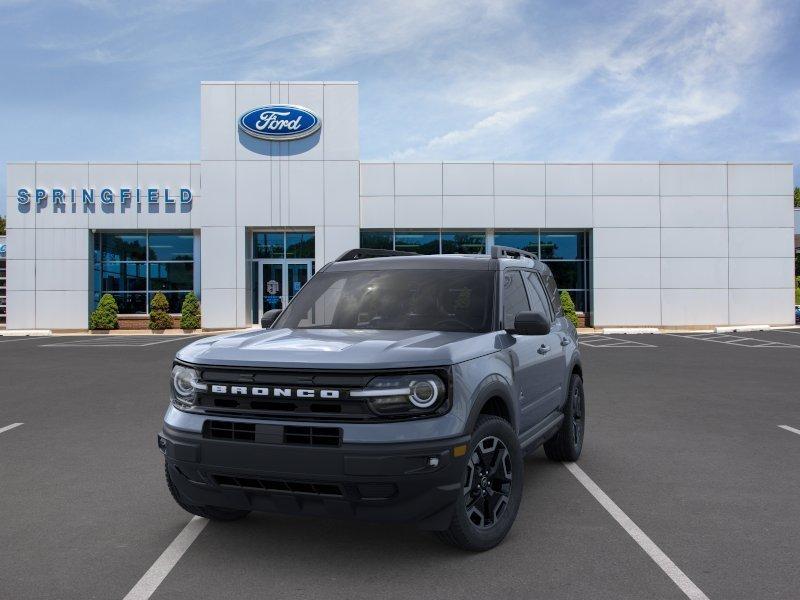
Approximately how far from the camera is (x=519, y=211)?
1155 inches

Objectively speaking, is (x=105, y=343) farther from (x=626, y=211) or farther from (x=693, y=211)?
(x=693, y=211)

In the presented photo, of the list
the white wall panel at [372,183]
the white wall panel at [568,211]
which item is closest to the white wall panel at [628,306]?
the white wall panel at [568,211]

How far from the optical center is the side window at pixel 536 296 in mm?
5855

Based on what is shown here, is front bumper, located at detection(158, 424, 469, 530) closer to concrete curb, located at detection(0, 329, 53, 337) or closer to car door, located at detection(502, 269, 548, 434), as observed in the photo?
car door, located at detection(502, 269, 548, 434)

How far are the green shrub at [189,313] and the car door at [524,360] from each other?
25384 mm

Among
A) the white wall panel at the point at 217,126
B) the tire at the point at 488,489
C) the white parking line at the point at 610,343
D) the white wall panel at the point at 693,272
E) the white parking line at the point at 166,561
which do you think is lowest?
the white parking line at the point at 166,561

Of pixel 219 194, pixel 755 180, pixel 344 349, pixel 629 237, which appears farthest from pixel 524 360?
pixel 755 180

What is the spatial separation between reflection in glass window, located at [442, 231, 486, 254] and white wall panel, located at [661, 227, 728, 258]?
7670 mm

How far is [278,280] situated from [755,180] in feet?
68.3

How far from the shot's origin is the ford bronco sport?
11.9 feet

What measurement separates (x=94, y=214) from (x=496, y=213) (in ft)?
55.9

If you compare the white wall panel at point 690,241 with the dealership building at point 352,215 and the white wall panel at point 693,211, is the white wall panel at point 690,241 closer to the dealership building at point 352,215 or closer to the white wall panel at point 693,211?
the dealership building at point 352,215

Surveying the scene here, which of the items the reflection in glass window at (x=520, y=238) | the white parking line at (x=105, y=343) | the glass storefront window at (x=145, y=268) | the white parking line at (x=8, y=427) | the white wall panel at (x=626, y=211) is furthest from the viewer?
the glass storefront window at (x=145, y=268)

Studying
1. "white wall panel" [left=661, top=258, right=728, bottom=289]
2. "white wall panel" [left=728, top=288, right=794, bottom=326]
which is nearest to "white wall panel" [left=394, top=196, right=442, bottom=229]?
"white wall panel" [left=661, top=258, right=728, bottom=289]
